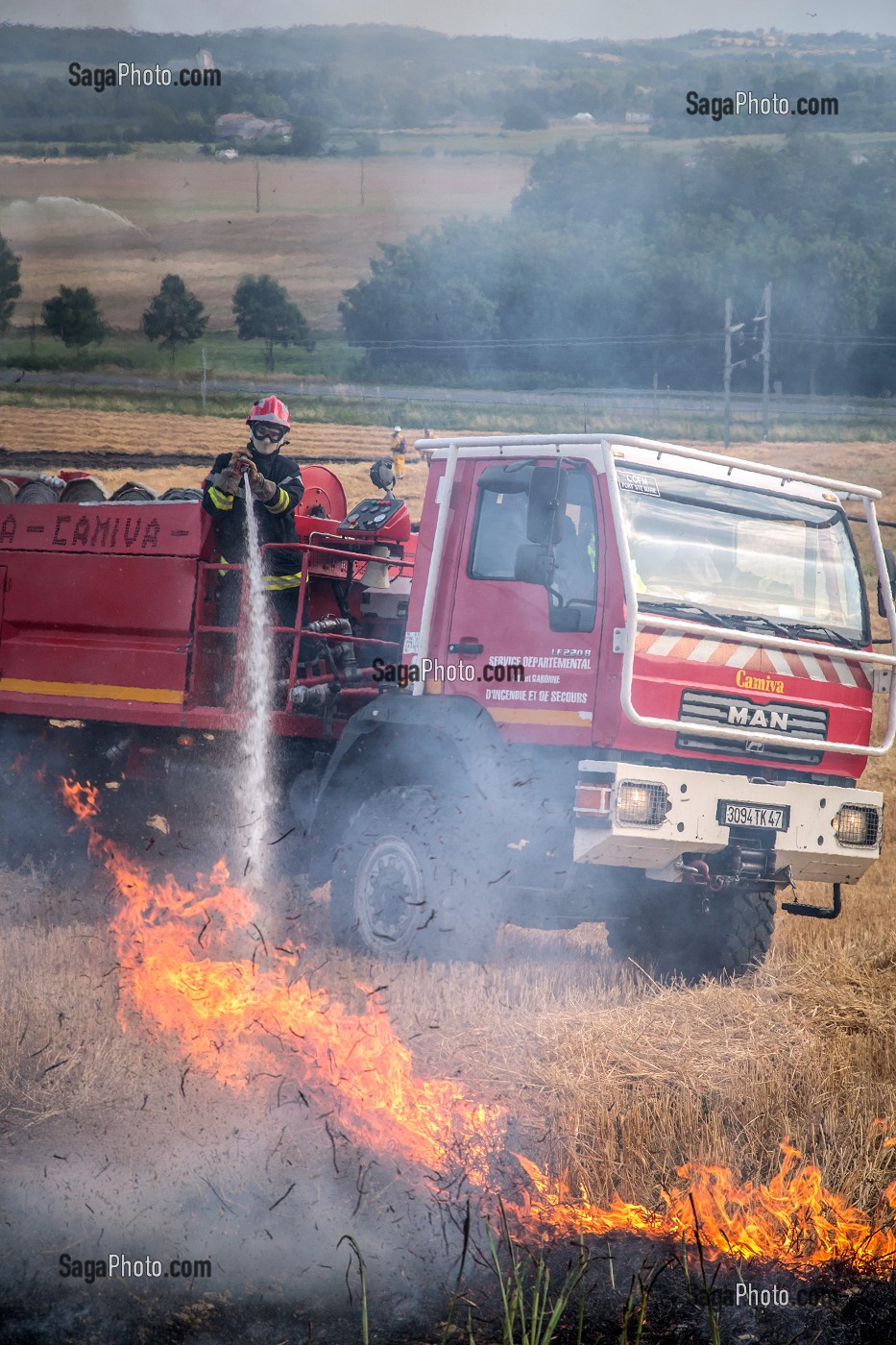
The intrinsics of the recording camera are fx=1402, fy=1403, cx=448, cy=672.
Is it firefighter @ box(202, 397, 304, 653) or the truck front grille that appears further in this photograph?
firefighter @ box(202, 397, 304, 653)

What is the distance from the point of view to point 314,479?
828 centimetres

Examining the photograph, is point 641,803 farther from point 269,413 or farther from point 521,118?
point 521,118

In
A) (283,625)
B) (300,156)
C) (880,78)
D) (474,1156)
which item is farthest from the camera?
(880,78)

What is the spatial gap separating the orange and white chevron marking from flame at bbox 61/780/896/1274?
76.9 inches

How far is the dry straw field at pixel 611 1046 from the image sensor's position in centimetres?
479

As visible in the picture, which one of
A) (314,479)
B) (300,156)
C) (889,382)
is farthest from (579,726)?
(889,382)

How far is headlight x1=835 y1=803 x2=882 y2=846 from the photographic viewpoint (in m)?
6.35

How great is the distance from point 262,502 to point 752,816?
9.81ft

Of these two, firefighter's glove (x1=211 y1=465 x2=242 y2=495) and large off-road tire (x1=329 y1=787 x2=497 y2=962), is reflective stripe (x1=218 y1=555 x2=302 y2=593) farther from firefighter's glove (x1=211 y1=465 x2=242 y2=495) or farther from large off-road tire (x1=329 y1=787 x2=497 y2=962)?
large off-road tire (x1=329 y1=787 x2=497 y2=962)

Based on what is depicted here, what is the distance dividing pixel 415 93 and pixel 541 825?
23.8 m

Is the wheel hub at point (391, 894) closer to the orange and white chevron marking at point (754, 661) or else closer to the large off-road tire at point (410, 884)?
the large off-road tire at point (410, 884)

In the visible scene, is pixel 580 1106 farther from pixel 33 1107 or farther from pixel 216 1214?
pixel 33 1107

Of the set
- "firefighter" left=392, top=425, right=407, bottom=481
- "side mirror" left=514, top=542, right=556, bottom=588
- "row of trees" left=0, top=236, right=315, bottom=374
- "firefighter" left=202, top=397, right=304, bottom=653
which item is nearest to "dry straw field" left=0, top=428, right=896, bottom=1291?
"firefighter" left=202, top=397, right=304, bottom=653

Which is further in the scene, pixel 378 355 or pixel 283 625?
pixel 378 355
